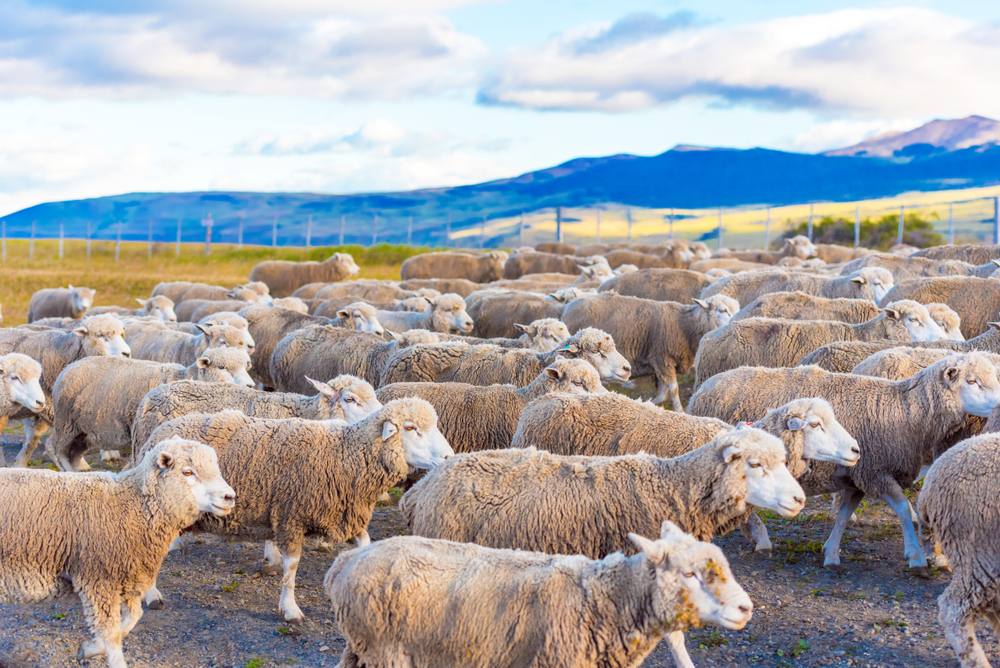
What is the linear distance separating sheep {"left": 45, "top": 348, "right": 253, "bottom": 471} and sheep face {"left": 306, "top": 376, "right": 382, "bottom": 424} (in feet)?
5.45

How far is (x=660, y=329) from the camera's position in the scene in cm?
1262

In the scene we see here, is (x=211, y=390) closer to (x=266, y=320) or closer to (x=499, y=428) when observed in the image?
(x=499, y=428)

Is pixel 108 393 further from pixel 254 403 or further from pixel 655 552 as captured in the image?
pixel 655 552

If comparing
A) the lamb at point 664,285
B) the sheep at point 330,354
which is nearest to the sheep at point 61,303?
the sheep at point 330,354

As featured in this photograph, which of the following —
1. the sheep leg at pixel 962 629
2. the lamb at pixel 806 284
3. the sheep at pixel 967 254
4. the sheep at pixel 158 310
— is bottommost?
the sheep leg at pixel 962 629

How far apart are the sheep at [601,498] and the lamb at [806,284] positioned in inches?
317

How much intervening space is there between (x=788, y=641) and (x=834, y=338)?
4964mm

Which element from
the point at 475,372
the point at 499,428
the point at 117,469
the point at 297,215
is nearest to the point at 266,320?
the point at 117,469

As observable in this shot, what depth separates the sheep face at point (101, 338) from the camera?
35.4 feet

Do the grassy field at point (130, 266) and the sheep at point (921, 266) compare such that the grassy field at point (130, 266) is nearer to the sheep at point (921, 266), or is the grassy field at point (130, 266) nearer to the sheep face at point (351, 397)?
the sheep face at point (351, 397)

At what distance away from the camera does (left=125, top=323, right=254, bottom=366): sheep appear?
418 inches

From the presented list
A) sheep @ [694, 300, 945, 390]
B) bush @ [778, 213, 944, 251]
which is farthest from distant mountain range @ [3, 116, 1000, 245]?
sheep @ [694, 300, 945, 390]

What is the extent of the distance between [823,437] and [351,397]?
11.9 feet

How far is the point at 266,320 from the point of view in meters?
12.6
